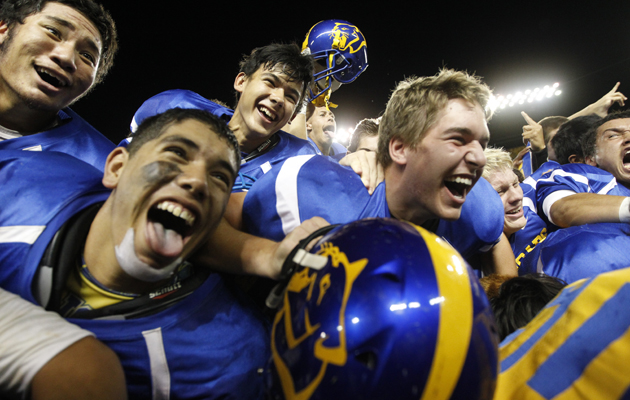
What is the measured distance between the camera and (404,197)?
1.89 meters

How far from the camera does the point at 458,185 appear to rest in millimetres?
1891

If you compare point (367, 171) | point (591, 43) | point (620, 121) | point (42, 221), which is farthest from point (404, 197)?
point (591, 43)

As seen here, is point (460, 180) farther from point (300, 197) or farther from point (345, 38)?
point (345, 38)

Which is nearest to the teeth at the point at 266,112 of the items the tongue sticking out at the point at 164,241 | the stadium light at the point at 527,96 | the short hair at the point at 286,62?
the short hair at the point at 286,62

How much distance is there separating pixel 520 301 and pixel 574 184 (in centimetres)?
211

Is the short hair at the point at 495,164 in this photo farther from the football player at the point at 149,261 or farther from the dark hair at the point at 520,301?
the football player at the point at 149,261

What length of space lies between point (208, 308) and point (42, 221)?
2.43 ft

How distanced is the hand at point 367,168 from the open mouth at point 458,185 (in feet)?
1.26

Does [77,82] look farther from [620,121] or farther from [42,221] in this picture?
[620,121]

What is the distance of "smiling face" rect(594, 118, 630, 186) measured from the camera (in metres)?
3.29

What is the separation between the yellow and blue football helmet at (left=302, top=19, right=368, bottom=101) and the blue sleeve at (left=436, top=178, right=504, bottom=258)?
2.40m

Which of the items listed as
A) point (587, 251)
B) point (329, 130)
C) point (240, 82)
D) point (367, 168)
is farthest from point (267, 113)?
point (587, 251)

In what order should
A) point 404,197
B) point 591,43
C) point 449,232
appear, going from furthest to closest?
point 591,43 < point 449,232 < point 404,197

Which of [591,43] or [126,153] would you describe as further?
[591,43]
